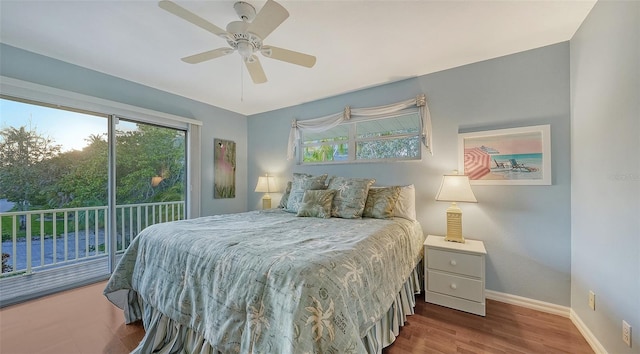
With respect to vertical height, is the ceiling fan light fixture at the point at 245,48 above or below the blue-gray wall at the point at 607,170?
above

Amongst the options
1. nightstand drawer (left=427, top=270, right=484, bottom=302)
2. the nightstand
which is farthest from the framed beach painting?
nightstand drawer (left=427, top=270, right=484, bottom=302)

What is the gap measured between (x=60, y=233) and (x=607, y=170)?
19.2 ft

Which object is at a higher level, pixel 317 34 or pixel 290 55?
pixel 317 34

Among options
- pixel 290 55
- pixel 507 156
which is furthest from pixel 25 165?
pixel 507 156

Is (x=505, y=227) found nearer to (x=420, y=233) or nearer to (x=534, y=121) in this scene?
(x=420, y=233)

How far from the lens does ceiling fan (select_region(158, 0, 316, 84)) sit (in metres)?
1.37

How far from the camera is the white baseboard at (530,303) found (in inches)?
79.1

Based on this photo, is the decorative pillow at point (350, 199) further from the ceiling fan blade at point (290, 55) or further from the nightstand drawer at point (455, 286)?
the ceiling fan blade at point (290, 55)

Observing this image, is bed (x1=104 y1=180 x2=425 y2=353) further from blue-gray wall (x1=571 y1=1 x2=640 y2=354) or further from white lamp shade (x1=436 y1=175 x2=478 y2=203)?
blue-gray wall (x1=571 y1=1 x2=640 y2=354)

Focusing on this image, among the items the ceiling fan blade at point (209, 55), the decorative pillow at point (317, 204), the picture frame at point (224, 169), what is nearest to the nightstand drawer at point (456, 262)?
the decorative pillow at point (317, 204)

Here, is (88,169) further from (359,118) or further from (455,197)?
(455,197)

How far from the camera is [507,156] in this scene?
2238 millimetres

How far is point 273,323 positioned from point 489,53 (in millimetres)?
2933

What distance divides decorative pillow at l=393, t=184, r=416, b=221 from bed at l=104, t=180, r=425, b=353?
422 millimetres
